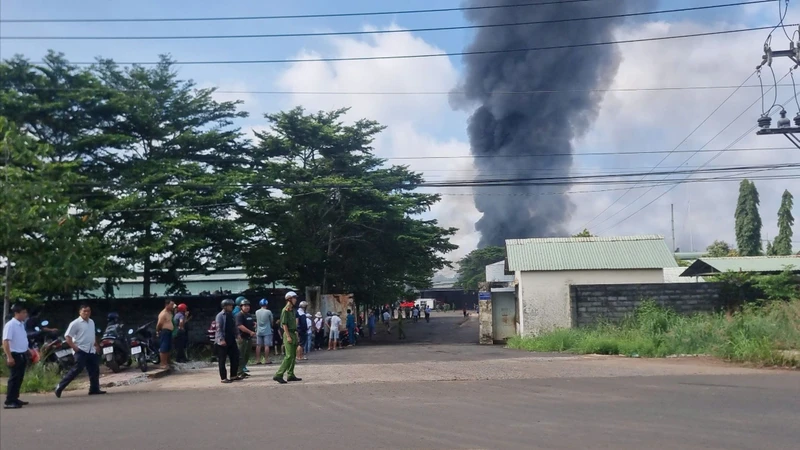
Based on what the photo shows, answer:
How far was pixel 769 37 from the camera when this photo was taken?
1983 centimetres

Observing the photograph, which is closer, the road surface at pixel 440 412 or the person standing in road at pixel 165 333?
the road surface at pixel 440 412

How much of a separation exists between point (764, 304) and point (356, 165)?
1795 cm

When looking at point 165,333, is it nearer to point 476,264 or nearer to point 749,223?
point 749,223

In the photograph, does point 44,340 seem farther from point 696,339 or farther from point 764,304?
point 764,304

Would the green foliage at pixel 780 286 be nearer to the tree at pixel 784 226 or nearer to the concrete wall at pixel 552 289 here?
the concrete wall at pixel 552 289

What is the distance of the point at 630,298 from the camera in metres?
23.8

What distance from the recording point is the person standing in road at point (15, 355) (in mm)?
10805

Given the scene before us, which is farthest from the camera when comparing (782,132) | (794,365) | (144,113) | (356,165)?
(356,165)

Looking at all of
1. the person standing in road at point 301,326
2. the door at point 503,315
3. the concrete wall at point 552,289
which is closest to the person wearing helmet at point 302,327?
the person standing in road at point 301,326

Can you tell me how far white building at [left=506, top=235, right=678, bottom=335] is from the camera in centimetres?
2677

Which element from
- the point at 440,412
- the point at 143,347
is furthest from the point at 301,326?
the point at 440,412

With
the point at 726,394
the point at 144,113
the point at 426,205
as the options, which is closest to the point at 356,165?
the point at 426,205

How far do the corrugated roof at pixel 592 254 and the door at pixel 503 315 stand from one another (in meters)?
2.11

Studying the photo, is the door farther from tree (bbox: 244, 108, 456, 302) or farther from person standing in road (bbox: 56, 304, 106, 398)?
person standing in road (bbox: 56, 304, 106, 398)
